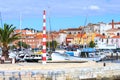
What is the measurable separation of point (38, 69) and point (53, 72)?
1203mm

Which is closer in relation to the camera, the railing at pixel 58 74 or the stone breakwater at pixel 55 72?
the railing at pixel 58 74

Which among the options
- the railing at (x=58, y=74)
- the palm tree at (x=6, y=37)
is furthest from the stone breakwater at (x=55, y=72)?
the palm tree at (x=6, y=37)

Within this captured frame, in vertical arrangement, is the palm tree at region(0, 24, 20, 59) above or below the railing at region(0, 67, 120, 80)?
above

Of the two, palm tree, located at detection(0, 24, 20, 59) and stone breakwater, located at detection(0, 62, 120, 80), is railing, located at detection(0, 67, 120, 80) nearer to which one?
stone breakwater, located at detection(0, 62, 120, 80)

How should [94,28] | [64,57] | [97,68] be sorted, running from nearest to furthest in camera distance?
[97,68] → [64,57] → [94,28]

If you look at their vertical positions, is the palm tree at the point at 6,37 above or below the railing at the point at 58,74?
above

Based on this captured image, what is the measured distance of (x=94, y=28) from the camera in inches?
7416

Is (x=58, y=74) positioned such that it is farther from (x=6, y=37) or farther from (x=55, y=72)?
(x=6, y=37)

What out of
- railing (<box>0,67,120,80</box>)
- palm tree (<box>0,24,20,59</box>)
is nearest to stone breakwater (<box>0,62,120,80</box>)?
railing (<box>0,67,120,80</box>)

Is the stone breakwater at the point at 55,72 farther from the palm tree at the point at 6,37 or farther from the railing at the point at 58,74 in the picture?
the palm tree at the point at 6,37

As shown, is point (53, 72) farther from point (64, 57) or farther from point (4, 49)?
point (64, 57)

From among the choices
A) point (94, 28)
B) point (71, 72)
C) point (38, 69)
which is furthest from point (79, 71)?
point (94, 28)

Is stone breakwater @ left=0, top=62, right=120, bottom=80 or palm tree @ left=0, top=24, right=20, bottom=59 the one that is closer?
stone breakwater @ left=0, top=62, right=120, bottom=80

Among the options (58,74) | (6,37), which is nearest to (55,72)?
(58,74)
